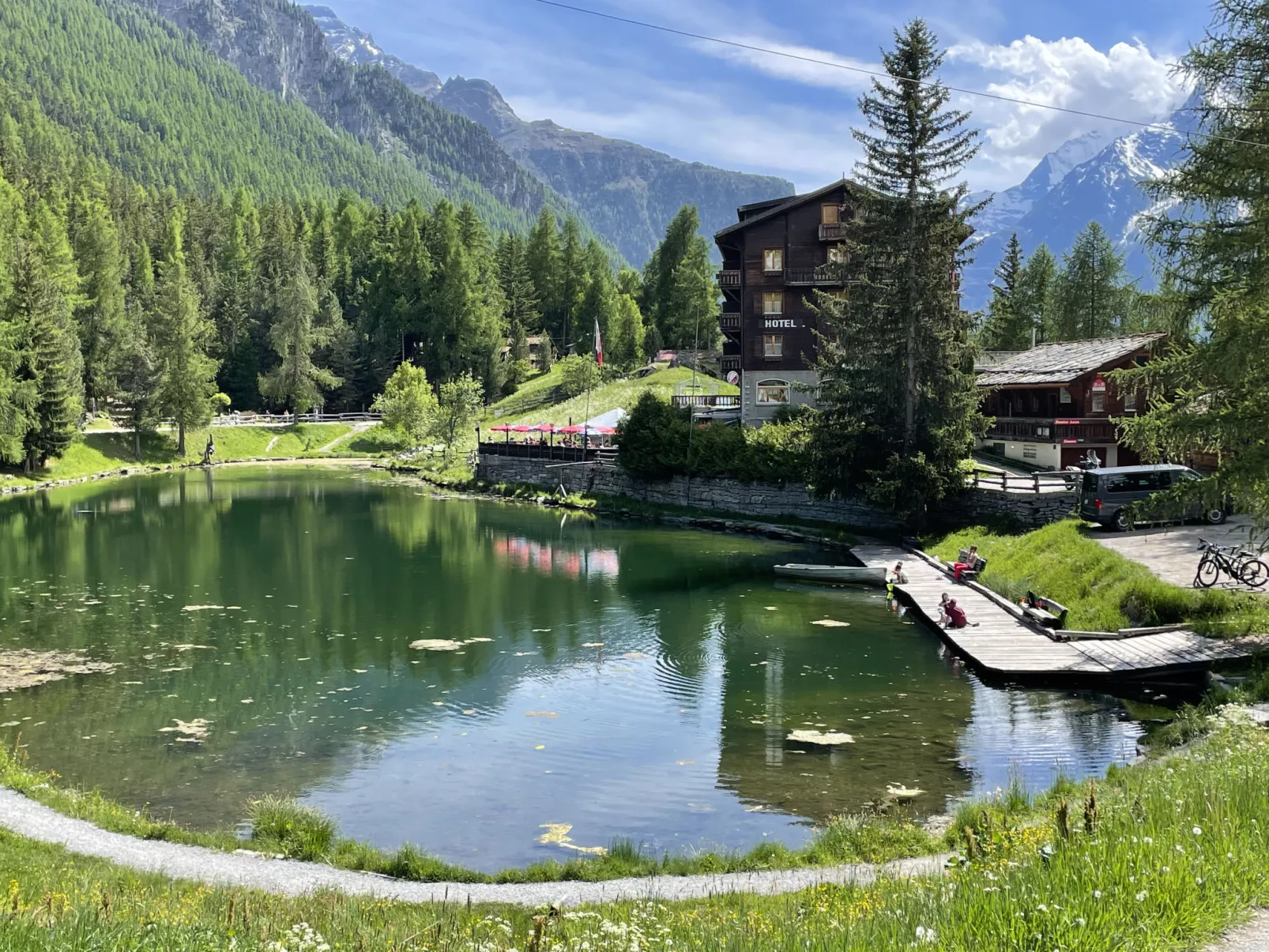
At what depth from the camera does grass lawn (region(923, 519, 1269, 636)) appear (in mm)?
25625

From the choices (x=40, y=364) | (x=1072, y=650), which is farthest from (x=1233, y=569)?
(x=40, y=364)

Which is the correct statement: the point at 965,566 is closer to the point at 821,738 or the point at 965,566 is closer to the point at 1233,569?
the point at 1233,569

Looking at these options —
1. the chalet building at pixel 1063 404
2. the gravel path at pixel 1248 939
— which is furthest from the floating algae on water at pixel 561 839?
the chalet building at pixel 1063 404

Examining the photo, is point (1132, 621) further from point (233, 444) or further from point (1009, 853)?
point (233, 444)

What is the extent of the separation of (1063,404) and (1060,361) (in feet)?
13.3

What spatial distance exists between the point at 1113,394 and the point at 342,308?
111460 mm

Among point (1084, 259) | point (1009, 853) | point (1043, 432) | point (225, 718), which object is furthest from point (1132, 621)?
point (1084, 259)

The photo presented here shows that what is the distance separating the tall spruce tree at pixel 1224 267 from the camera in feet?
71.1

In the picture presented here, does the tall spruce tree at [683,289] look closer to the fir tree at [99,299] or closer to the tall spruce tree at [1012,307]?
the tall spruce tree at [1012,307]

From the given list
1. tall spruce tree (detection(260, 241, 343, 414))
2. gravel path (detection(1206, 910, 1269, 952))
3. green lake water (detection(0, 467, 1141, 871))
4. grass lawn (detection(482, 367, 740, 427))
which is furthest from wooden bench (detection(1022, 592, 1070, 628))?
tall spruce tree (detection(260, 241, 343, 414))

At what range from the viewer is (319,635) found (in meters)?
31.5

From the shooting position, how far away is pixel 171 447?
101188 millimetres

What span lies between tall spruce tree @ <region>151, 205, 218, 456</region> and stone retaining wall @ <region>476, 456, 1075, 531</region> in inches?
1385

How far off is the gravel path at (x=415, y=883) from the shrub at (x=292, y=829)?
40 cm
